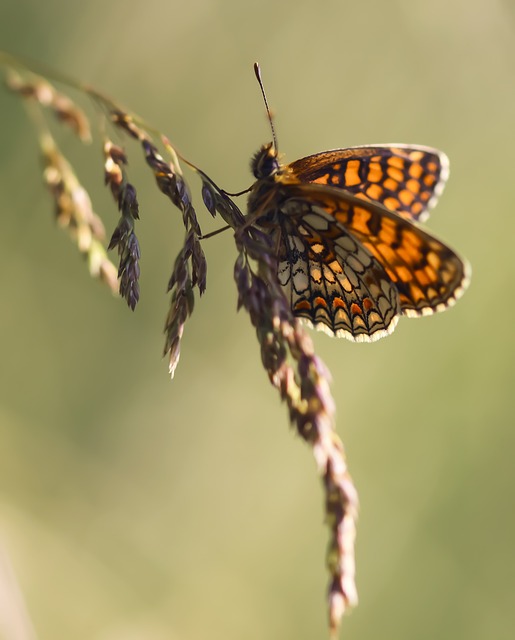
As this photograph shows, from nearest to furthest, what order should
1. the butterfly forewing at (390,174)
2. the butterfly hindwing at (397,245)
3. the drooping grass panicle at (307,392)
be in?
the drooping grass panicle at (307,392) → the butterfly hindwing at (397,245) → the butterfly forewing at (390,174)

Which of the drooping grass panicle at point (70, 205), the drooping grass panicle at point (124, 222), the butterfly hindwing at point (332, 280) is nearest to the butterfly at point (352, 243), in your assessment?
the butterfly hindwing at point (332, 280)

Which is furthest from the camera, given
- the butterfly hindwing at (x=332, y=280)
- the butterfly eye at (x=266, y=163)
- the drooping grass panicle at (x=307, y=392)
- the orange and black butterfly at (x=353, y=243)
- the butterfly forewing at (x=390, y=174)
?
the butterfly forewing at (x=390, y=174)

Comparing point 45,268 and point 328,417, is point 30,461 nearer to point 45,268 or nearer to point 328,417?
point 45,268

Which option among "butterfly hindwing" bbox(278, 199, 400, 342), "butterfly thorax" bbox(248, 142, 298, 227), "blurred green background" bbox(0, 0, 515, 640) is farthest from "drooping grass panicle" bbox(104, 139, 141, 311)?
"blurred green background" bbox(0, 0, 515, 640)

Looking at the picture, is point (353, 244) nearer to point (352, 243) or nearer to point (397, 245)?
point (352, 243)

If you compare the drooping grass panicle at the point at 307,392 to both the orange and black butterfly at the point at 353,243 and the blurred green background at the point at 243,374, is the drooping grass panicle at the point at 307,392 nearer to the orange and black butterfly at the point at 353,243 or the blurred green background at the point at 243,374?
the orange and black butterfly at the point at 353,243

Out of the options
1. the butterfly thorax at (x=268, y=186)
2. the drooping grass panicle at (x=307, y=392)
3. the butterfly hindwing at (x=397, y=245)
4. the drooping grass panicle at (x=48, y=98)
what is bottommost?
the drooping grass panicle at (x=307, y=392)

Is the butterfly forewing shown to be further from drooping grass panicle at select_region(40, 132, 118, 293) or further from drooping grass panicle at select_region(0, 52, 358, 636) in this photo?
drooping grass panicle at select_region(40, 132, 118, 293)
